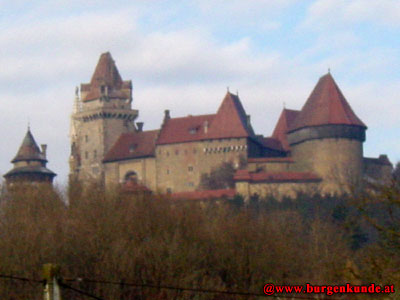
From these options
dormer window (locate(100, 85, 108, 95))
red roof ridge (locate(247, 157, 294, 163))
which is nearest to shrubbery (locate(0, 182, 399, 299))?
red roof ridge (locate(247, 157, 294, 163))

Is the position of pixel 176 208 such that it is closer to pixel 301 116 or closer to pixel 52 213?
pixel 52 213

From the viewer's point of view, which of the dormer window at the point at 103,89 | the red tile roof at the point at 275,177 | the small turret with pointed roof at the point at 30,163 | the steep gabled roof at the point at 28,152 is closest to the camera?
the red tile roof at the point at 275,177

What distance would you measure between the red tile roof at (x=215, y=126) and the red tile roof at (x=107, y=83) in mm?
6960

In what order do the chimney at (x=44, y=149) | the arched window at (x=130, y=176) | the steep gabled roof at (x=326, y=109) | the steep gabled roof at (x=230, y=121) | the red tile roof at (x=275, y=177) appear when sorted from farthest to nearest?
the chimney at (x=44, y=149)
the arched window at (x=130, y=176)
the steep gabled roof at (x=230, y=121)
the steep gabled roof at (x=326, y=109)
the red tile roof at (x=275, y=177)

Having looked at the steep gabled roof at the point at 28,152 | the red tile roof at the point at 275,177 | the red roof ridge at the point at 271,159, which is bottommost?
the red tile roof at the point at 275,177

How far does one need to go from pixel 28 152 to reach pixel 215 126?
14595 mm

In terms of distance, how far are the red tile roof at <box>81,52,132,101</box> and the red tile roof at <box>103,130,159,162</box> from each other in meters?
4.35

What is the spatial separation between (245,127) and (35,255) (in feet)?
186

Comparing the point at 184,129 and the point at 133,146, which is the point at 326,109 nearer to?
the point at 184,129

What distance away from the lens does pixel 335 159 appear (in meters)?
83.4

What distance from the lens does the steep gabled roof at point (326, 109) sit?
85.1m

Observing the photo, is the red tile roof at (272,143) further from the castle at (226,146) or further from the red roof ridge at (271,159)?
the red roof ridge at (271,159)

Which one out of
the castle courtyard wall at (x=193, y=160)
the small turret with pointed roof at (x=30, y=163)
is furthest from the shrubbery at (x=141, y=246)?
the castle courtyard wall at (x=193, y=160)

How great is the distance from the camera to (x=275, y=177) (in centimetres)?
8206
